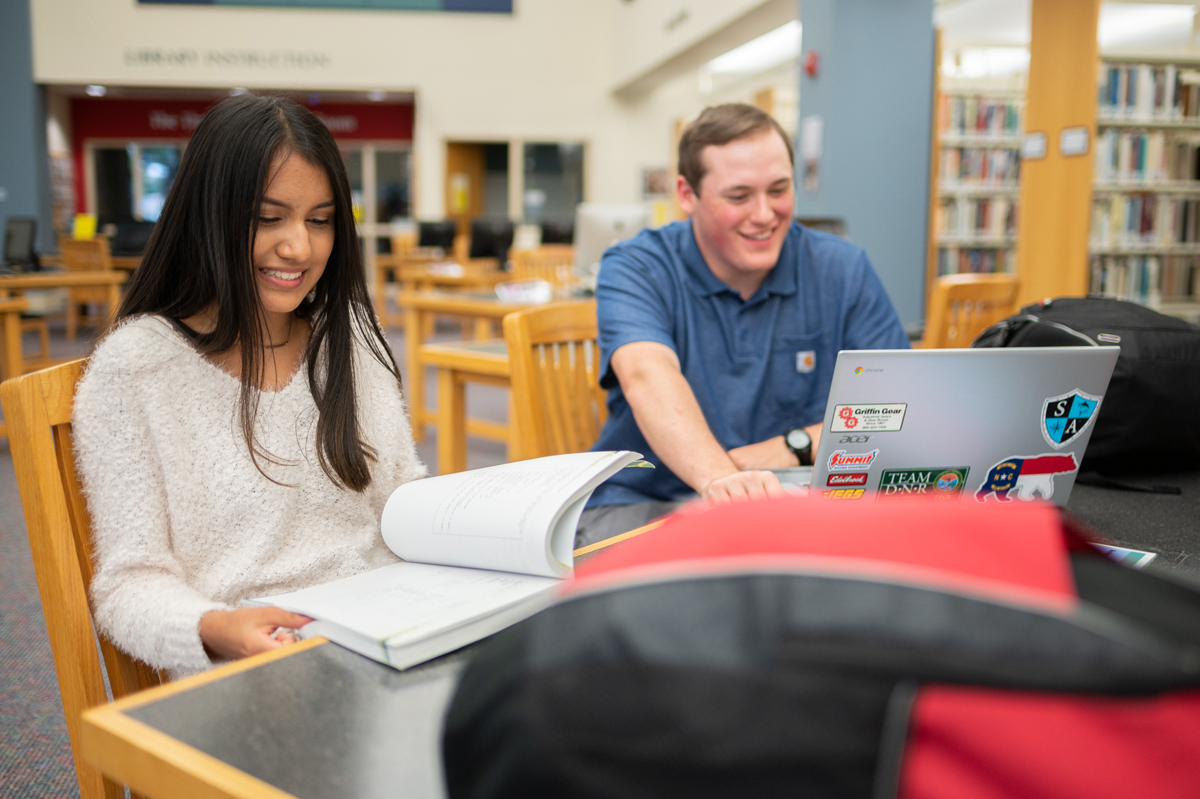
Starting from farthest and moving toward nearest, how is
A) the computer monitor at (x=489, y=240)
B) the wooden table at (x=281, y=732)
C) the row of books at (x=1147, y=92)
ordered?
the computer monitor at (x=489, y=240), the row of books at (x=1147, y=92), the wooden table at (x=281, y=732)

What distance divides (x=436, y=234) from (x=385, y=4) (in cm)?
449

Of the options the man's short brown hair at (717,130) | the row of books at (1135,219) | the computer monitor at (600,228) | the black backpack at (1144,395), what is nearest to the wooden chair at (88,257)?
the computer monitor at (600,228)

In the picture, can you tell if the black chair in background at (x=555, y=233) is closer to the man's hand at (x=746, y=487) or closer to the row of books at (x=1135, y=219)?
the row of books at (x=1135, y=219)

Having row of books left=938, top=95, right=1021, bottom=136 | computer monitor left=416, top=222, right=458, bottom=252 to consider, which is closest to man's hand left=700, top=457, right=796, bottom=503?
row of books left=938, top=95, right=1021, bottom=136

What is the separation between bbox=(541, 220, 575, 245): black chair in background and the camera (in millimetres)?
6992

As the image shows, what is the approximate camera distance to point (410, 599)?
734 millimetres

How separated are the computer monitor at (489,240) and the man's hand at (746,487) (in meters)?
6.12

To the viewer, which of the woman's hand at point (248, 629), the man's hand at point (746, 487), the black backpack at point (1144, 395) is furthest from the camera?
the black backpack at point (1144, 395)

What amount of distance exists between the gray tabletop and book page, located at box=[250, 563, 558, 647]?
26 millimetres

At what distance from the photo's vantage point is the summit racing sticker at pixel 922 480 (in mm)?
925

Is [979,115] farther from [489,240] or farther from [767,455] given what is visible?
[767,455]

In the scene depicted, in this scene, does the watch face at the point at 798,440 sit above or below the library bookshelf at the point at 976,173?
below

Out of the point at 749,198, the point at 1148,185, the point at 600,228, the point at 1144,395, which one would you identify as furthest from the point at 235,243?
the point at 1148,185

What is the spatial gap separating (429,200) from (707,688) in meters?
12.2
